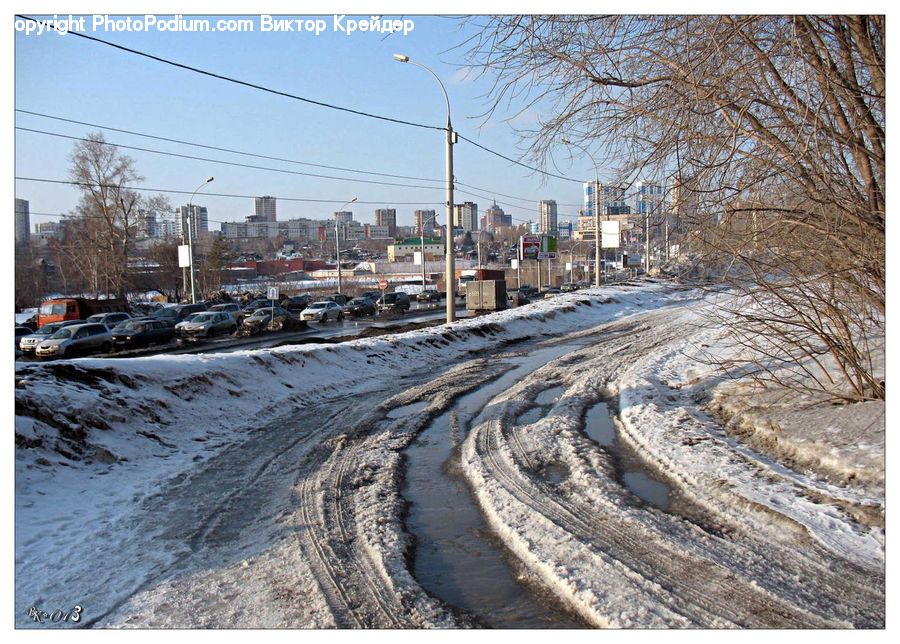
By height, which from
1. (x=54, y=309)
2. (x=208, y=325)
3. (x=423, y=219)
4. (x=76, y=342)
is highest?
(x=423, y=219)

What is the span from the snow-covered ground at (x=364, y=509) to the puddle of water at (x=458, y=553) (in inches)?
6.9

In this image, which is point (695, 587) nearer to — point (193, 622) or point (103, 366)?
point (193, 622)

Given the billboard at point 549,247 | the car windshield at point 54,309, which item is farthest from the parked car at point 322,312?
the billboard at point 549,247

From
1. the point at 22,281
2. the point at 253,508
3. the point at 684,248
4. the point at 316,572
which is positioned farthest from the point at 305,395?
the point at 22,281

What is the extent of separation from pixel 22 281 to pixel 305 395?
41.3 metres

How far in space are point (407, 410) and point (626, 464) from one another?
5.20 m

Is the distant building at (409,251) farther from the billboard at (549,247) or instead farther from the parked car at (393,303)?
the parked car at (393,303)

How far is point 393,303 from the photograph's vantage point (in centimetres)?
5175

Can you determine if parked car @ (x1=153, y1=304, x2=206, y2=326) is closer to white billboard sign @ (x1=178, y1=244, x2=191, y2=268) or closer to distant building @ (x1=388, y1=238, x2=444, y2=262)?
white billboard sign @ (x1=178, y1=244, x2=191, y2=268)

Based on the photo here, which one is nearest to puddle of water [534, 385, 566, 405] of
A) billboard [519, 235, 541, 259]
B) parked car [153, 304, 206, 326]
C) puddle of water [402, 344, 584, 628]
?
puddle of water [402, 344, 584, 628]

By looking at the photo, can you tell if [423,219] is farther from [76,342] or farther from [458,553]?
[458,553]

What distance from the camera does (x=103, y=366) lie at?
459 inches

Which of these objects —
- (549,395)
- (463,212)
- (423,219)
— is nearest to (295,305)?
(463,212)

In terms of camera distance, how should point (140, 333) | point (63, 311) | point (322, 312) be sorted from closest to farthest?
point (140, 333) < point (63, 311) < point (322, 312)
